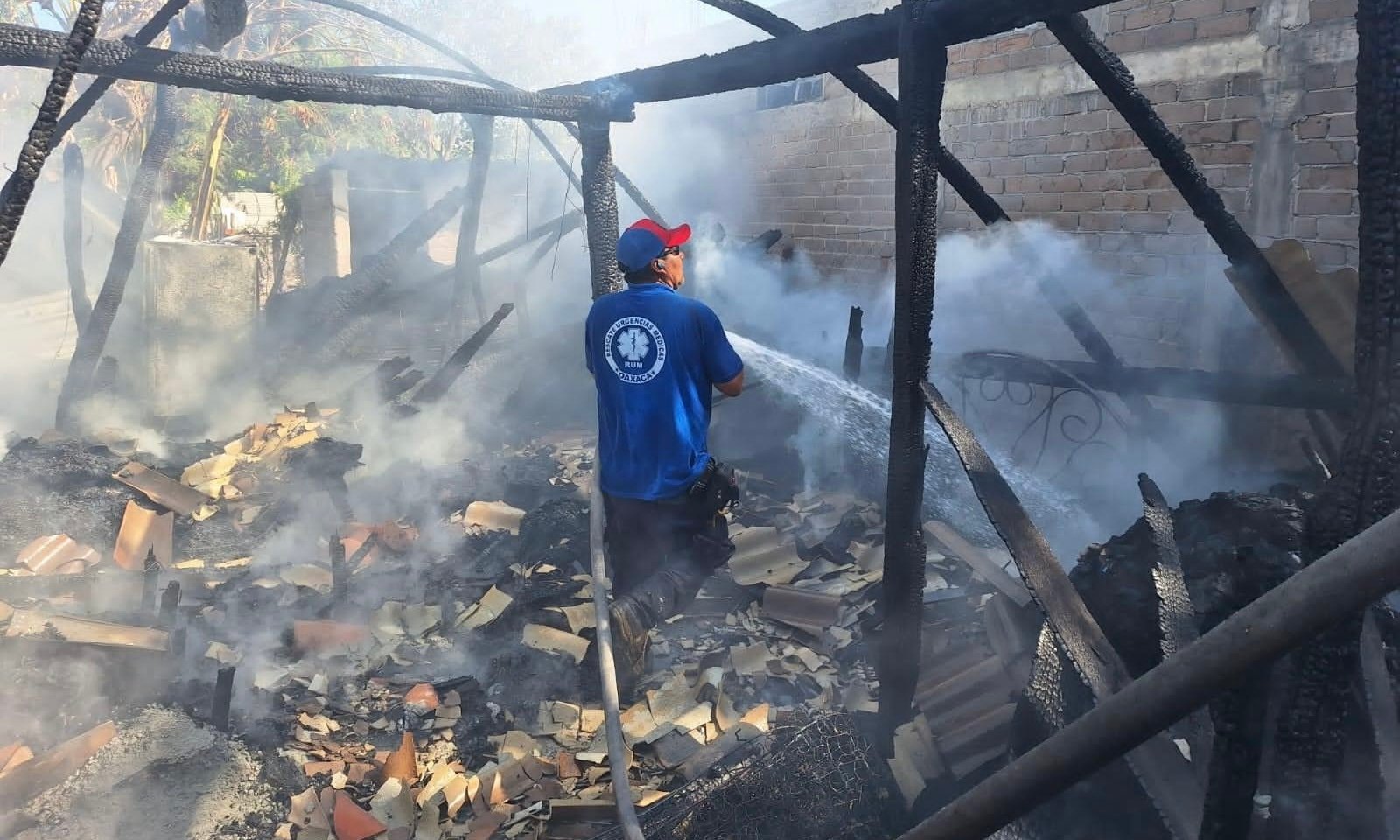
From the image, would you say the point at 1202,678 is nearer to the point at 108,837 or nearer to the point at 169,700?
the point at 108,837

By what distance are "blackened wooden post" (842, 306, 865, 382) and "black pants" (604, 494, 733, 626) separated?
2.75 meters

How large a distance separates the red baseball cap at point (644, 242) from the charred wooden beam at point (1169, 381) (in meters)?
2.80

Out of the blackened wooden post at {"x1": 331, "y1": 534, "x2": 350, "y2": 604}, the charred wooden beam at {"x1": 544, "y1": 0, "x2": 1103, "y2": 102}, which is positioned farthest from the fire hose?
the charred wooden beam at {"x1": 544, "y1": 0, "x2": 1103, "y2": 102}

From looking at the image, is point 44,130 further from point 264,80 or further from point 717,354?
point 717,354

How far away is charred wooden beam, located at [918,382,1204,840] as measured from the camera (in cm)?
224

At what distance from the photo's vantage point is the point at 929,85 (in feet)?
9.90

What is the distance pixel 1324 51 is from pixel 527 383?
309 inches

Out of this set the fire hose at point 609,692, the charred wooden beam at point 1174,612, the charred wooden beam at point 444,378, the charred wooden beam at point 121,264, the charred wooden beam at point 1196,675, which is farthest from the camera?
the charred wooden beam at point 444,378

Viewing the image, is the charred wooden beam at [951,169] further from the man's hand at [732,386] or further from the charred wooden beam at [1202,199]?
the man's hand at [732,386]

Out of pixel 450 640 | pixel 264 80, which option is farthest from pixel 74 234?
pixel 450 640

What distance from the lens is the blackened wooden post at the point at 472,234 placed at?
879 centimetres

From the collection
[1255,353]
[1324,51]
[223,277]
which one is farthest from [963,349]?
[223,277]

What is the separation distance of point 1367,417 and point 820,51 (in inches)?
101

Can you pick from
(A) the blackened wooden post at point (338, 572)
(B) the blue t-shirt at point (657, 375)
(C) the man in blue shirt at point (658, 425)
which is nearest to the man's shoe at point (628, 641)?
(C) the man in blue shirt at point (658, 425)
